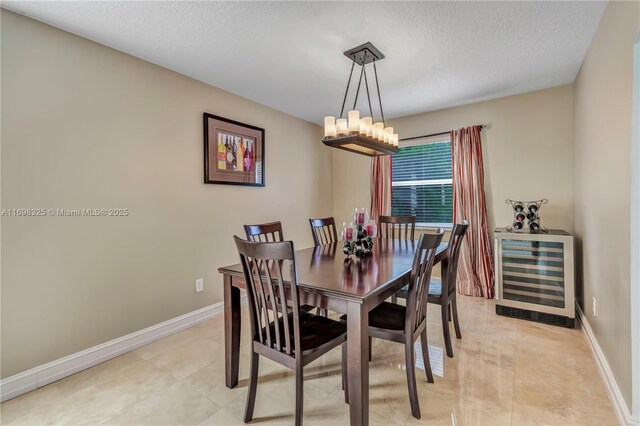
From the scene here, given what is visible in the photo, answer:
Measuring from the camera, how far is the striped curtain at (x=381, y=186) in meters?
4.20

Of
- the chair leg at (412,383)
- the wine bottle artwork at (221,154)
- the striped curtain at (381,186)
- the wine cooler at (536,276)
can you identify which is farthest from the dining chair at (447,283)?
the wine bottle artwork at (221,154)

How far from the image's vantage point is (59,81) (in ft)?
6.68

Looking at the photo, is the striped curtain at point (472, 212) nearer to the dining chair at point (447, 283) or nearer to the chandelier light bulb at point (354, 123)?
the dining chair at point (447, 283)

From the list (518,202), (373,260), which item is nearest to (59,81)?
(373,260)

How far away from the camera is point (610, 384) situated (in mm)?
1702

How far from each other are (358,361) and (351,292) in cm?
31

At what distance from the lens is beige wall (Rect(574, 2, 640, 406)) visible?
149cm

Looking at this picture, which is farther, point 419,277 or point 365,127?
point 365,127

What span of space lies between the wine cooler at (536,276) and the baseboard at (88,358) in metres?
3.08

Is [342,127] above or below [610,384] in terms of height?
above

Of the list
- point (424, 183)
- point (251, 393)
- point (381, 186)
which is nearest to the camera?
point (251, 393)

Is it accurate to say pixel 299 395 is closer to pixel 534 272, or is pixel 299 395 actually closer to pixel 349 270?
pixel 349 270

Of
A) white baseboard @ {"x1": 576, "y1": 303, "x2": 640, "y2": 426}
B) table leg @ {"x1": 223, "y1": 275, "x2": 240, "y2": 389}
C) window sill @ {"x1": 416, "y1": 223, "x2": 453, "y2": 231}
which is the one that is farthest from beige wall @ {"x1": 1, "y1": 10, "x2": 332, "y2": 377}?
white baseboard @ {"x1": 576, "y1": 303, "x2": 640, "y2": 426}

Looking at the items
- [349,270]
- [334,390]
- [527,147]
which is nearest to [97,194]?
[349,270]
